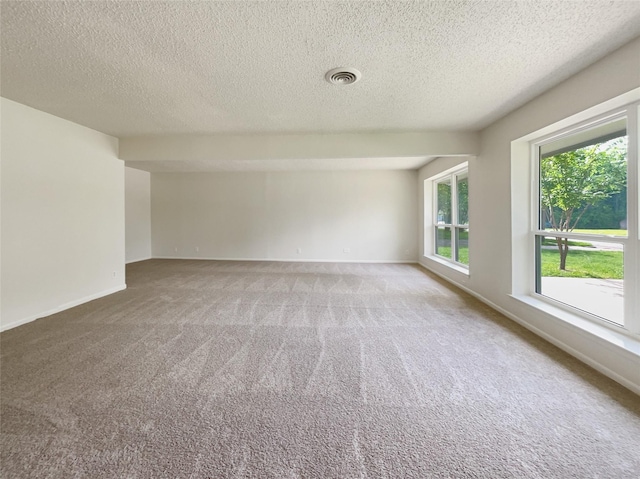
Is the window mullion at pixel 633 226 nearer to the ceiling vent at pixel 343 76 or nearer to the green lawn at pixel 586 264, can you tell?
the green lawn at pixel 586 264

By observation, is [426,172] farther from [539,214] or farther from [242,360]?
[242,360]

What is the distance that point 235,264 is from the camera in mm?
6395

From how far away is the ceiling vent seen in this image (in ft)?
6.56

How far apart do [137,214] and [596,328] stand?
8.92 meters

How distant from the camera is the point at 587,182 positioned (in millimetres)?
2205

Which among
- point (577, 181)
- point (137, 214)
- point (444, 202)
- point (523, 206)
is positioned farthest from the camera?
point (137, 214)

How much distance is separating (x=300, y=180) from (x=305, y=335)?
16.6 feet

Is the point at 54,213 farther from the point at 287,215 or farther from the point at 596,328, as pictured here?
the point at 596,328

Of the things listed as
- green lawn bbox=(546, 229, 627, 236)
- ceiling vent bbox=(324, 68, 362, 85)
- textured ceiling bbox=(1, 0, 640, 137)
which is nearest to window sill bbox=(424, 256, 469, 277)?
green lawn bbox=(546, 229, 627, 236)

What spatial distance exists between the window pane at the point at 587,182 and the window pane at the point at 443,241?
2526 millimetres

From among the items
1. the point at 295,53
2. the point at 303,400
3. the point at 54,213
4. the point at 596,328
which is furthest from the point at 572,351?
the point at 54,213

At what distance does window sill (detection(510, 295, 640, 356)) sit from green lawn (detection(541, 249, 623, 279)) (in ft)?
1.21

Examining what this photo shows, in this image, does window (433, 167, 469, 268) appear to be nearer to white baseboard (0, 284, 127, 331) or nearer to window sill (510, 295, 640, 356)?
window sill (510, 295, 640, 356)

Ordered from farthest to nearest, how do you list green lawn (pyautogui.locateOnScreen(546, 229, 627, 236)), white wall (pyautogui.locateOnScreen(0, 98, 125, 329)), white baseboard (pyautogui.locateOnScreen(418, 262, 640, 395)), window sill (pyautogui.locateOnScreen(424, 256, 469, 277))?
window sill (pyautogui.locateOnScreen(424, 256, 469, 277)), white wall (pyautogui.locateOnScreen(0, 98, 125, 329)), green lawn (pyautogui.locateOnScreen(546, 229, 627, 236)), white baseboard (pyautogui.locateOnScreen(418, 262, 640, 395))
